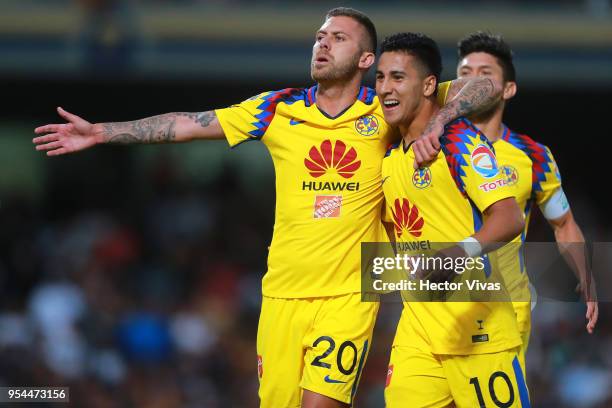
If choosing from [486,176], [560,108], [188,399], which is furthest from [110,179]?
[486,176]

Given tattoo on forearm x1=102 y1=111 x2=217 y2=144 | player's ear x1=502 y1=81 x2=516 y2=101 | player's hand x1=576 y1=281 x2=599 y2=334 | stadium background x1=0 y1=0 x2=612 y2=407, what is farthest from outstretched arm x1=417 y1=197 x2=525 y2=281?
stadium background x1=0 y1=0 x2=612 y2=407

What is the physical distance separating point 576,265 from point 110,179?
9.00 metres

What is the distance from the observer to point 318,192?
601 cm

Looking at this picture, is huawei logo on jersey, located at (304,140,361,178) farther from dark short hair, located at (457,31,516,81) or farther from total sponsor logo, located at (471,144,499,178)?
dark short hair, located at (457,31,516,81)

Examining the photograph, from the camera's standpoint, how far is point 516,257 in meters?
6.40

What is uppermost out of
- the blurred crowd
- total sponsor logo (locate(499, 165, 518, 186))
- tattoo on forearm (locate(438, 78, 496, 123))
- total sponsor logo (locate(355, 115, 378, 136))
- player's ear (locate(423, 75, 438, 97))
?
player's ear (locate(423, 75, 438, 97))

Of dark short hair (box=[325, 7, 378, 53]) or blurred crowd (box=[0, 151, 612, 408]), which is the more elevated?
dark short hair (box=[325, 7, 378, 53])

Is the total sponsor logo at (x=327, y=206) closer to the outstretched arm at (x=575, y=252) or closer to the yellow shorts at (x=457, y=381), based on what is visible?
the yellow shorts at (x=457, y=381)

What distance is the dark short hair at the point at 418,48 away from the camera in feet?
19.1

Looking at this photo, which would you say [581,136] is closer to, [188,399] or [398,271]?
[188,399]

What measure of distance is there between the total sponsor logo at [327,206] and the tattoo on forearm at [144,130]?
756mm

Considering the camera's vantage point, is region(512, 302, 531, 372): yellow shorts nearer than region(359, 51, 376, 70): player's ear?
No

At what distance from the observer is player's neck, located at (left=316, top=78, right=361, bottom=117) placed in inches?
240

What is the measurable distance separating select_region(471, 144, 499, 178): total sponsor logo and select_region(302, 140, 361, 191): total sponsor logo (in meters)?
0.75
